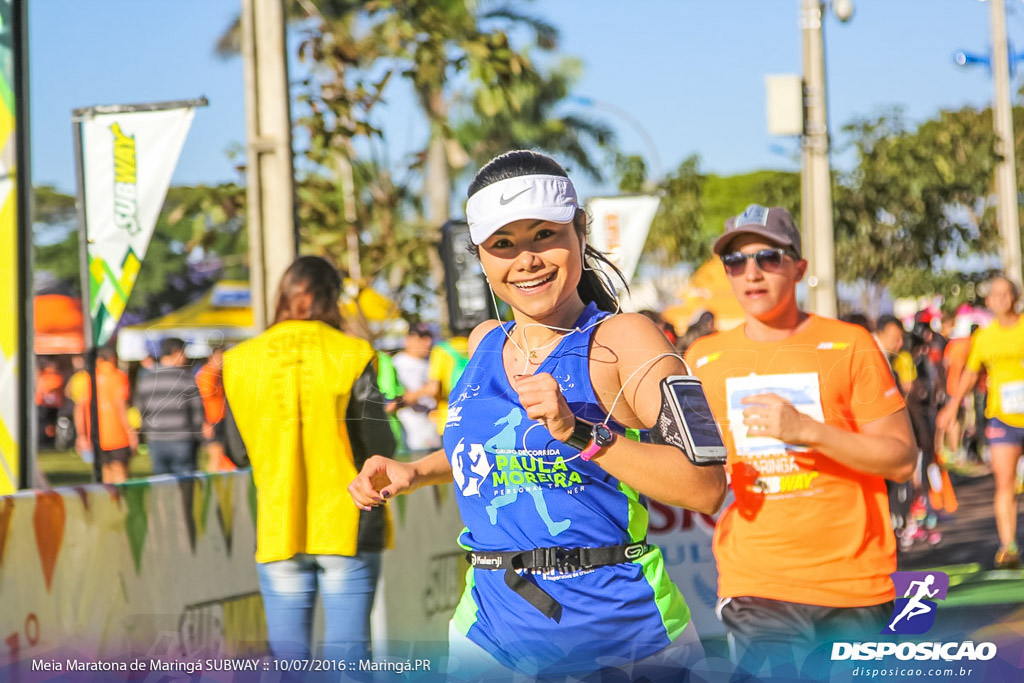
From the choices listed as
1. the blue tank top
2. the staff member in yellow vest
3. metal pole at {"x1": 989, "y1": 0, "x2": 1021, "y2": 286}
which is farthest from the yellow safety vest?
metal pole at {"x1": 989, "y1": 0, "x2": 1021, "y2": 286}

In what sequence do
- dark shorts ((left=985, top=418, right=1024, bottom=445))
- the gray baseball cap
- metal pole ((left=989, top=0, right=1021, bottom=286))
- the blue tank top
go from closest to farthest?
the blue tank top
the gray baseball cap
dark shorts ((left=985, top=418, right=1024, bottom=445))
metal pole ((left=989, top=0, right=1021, bottom=286))

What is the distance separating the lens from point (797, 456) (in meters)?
3.76

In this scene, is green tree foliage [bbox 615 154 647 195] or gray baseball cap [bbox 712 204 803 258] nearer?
gray baseball cap [bbox 712 204 803 258]

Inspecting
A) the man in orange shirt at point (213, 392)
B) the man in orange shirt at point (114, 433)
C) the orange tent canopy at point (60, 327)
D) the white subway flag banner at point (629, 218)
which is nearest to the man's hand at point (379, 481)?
the man in orange shirt at point (213, 392)

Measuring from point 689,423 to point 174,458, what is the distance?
3.94 meters

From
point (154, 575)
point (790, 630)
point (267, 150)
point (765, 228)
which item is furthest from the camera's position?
point (267, 150)

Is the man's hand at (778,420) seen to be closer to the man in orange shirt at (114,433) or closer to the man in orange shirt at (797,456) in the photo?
the man in orange shirt at (797,456)

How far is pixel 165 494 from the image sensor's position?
5.29m

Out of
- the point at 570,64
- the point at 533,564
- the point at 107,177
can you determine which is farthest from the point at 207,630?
the point at 570,64

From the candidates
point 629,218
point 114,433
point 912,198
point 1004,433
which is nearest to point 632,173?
point 912,198

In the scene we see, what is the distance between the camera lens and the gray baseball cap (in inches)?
156

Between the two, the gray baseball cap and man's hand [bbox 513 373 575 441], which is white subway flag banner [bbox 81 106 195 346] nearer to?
the gray baseball cap

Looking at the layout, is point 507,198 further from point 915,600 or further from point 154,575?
point 154,575

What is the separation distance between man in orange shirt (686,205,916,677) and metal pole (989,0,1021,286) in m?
18.5
